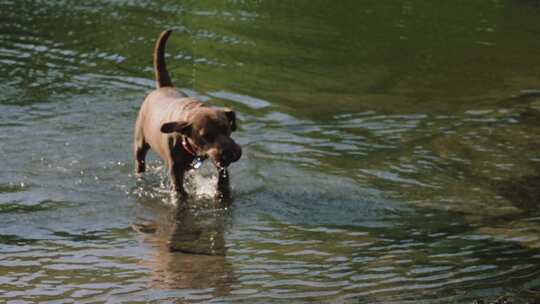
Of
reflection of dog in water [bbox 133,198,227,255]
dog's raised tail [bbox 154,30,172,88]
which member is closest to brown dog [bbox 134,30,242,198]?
dog's raised tail [bbox 154,30,172,88]

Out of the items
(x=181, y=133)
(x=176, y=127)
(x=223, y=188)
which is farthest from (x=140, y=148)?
(x=176, y=127)

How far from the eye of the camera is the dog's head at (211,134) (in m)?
7.67

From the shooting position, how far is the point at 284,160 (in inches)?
376

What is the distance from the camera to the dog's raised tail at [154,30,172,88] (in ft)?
30.1

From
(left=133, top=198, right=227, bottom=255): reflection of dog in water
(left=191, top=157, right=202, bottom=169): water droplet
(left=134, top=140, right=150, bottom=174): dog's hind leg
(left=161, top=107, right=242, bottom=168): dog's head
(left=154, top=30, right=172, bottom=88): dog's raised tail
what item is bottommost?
(left=133, top=198, right=227, bottom=255): reflection of dog in water

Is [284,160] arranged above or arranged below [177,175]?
below

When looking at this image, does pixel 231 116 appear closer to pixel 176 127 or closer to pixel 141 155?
pixel 176 127

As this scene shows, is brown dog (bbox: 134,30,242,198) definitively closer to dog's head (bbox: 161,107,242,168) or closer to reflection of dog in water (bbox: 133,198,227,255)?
dog's head (bbox: 161,107,242,168)

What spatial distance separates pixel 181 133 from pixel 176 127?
0.43ft

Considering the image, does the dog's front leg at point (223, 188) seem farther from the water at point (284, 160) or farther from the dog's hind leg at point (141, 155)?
the dog's hind leg at point (141, 155)

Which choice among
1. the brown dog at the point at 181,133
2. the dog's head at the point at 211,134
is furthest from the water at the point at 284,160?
the dog's head at the point at 211,134

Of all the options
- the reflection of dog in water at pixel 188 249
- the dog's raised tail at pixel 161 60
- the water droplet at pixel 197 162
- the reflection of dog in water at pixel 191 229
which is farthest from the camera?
the dog's raised tail at pixel 161 60

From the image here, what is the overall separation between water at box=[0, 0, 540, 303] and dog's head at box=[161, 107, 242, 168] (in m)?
0.56

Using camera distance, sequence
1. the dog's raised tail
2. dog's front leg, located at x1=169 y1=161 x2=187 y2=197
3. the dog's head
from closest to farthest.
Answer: the dog's head
dog's front leg, located at x1=169 y1=161 x2=187 y2=197
the dog's raised tail
